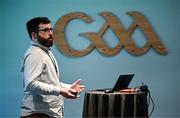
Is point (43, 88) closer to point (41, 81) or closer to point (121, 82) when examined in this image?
point (41, 81)

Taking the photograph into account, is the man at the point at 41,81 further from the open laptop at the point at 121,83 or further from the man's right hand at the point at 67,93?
the open laptop at the point at 121,83

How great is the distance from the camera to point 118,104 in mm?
2322

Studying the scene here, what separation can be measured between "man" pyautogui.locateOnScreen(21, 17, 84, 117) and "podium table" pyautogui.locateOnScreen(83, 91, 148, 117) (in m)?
0.19

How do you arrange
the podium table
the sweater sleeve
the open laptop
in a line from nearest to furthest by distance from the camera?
the sweater sleeve, the podium table, the open laptop

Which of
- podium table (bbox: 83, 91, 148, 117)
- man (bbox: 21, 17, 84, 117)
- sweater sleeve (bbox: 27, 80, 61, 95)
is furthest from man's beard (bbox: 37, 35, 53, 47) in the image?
podium table (bbox: 83, 91, 148, 117)

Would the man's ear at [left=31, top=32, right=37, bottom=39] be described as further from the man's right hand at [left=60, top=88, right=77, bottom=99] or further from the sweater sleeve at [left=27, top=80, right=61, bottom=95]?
the man's right hand at [left=60, top=88, right=77, bottom=99]

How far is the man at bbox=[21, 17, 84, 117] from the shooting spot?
2.14 metres

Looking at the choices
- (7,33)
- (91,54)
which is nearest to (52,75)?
(91,54)

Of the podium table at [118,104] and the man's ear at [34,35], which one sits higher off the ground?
the man's ear at [34,35]

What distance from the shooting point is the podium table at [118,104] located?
7.61 ft

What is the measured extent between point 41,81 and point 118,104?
0.58m

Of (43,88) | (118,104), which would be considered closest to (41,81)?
(43,88)

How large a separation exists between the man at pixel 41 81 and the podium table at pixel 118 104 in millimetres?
185

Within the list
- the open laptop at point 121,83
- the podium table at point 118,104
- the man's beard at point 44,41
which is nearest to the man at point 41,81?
the man's beard at point 44,41
